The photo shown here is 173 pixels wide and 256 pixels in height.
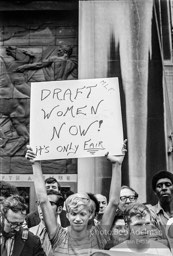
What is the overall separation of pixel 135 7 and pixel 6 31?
133 inches

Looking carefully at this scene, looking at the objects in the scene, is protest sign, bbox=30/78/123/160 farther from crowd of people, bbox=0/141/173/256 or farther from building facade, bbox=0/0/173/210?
building facade, bbox=0/0/173/210

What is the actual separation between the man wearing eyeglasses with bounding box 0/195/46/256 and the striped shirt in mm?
188

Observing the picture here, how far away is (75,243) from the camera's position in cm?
341

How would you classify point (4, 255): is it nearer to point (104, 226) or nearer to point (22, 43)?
point (104, 226)

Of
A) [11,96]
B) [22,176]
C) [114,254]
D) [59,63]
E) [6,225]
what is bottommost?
[114,254]

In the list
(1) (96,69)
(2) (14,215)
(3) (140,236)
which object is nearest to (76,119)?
(2) (14,215)

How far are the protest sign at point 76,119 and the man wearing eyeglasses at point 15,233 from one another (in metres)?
0.80

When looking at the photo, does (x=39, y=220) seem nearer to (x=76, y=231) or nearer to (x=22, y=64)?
(x=76, y=231)

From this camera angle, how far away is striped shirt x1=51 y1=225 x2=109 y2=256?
11.1 feet

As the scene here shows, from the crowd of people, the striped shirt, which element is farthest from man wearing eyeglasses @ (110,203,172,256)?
the striped shirt

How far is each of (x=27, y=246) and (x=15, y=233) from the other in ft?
0.51

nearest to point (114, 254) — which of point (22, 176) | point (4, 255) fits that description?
point (4, 255)

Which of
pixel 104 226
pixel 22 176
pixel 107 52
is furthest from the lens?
pixel 22 176

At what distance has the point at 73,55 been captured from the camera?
10.8 metres
